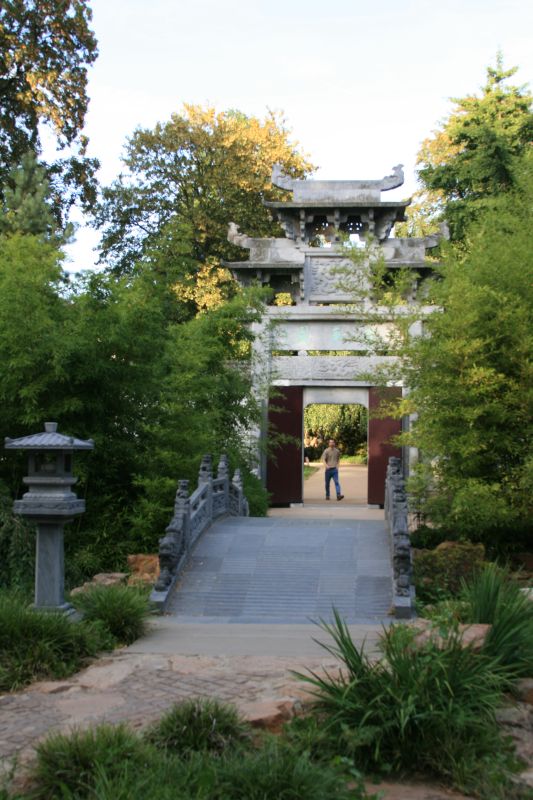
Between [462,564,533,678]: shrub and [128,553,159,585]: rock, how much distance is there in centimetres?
445

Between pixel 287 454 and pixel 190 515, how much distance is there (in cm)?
779

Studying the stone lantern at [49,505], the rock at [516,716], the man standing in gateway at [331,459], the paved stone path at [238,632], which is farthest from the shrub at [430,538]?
the rock at [516,716]

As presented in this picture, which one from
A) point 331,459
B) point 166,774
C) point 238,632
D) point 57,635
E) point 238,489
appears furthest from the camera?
point 331,459

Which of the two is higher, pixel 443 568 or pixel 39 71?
pixel 39 71

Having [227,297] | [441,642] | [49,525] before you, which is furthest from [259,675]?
[227,297]

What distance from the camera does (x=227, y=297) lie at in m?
24.8

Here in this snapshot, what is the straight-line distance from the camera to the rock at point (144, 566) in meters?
9.03

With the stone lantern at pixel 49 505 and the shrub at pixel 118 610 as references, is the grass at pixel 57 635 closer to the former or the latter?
the shrub at pixel 118 610

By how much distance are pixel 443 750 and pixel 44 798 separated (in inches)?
70.5

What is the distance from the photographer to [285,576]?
8.43m

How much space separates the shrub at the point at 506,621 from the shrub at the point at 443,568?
10.2 ft

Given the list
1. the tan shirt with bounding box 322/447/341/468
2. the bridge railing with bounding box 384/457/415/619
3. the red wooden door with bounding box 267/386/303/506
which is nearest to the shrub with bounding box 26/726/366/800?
the bridge railing with bounding box 384/457/415/619

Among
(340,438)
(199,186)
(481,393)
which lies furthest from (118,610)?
(340,438)

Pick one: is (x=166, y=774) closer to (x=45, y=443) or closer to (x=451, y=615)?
(x=451, y=615)
